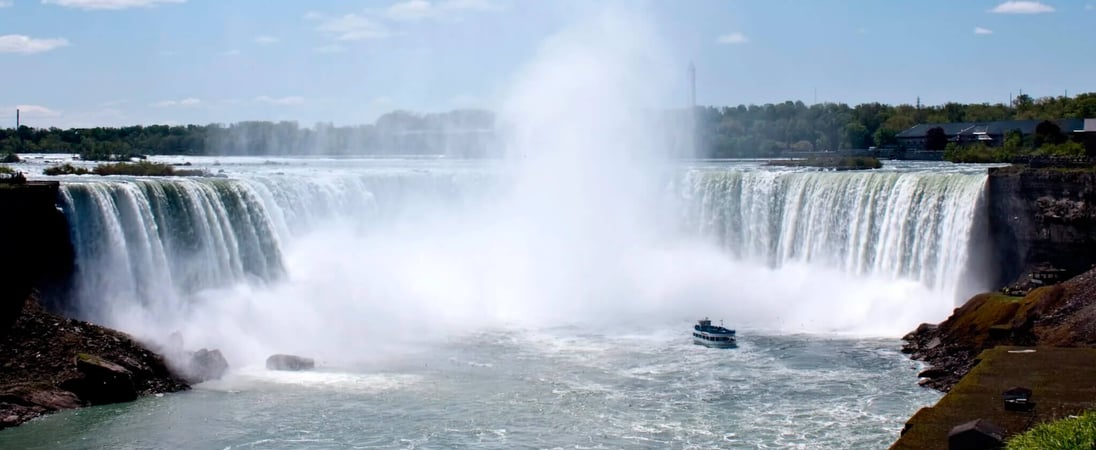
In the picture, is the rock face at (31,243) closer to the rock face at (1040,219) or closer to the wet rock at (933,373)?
the wet rock at (933,373)

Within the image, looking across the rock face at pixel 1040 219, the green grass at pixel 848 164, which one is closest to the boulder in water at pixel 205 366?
the rock face at pixel 1040 219

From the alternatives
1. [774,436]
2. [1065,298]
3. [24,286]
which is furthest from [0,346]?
[1065,298]

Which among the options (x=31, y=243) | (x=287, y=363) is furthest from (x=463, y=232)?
(x=31, y=243)

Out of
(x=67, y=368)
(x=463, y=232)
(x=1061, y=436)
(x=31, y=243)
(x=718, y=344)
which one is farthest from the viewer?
(x=463, y=232)

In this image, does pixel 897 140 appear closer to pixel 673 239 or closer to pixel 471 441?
pixel 673 239

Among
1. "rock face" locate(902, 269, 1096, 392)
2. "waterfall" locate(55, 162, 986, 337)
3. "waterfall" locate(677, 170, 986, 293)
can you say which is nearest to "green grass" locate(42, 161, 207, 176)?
"waterfall" locate(55, 162, 986, 337)

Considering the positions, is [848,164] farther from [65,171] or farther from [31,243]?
[31,243]

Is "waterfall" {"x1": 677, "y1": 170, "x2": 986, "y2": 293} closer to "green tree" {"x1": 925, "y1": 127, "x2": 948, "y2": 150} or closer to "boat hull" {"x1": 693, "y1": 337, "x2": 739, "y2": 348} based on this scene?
"boat hull" {"x1": 693, "y1": 337, "x2": 739, "y2": 348}
